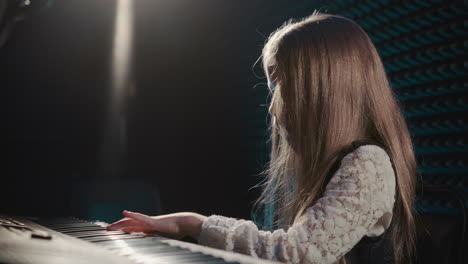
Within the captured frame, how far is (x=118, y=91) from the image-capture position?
3.07m

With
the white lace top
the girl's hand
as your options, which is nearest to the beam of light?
the girl's hand

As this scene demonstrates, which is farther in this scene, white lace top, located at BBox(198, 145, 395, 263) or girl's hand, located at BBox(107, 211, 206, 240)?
girl's hand, located at BBox(107, 211, 206, 240)

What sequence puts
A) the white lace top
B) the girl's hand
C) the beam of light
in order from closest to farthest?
the white lace top
the girl's hand
the beam of light

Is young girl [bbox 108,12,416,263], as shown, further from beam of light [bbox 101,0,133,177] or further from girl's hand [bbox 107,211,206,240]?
beam of light [bbox 101,0,133,177]

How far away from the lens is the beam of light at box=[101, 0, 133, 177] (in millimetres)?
2984

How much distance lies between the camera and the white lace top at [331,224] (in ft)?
2.67

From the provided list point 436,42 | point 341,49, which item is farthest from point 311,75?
point 436,42

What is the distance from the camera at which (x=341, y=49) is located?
1.01 meters

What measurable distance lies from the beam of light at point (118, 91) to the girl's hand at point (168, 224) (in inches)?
82.2

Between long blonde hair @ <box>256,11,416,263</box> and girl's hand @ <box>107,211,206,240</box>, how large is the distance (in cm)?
23

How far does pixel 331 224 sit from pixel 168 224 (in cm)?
33

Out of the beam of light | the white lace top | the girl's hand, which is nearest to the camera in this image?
the white lace top

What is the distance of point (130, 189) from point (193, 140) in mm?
622

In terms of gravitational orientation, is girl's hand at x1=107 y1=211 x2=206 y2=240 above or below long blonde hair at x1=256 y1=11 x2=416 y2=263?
below
